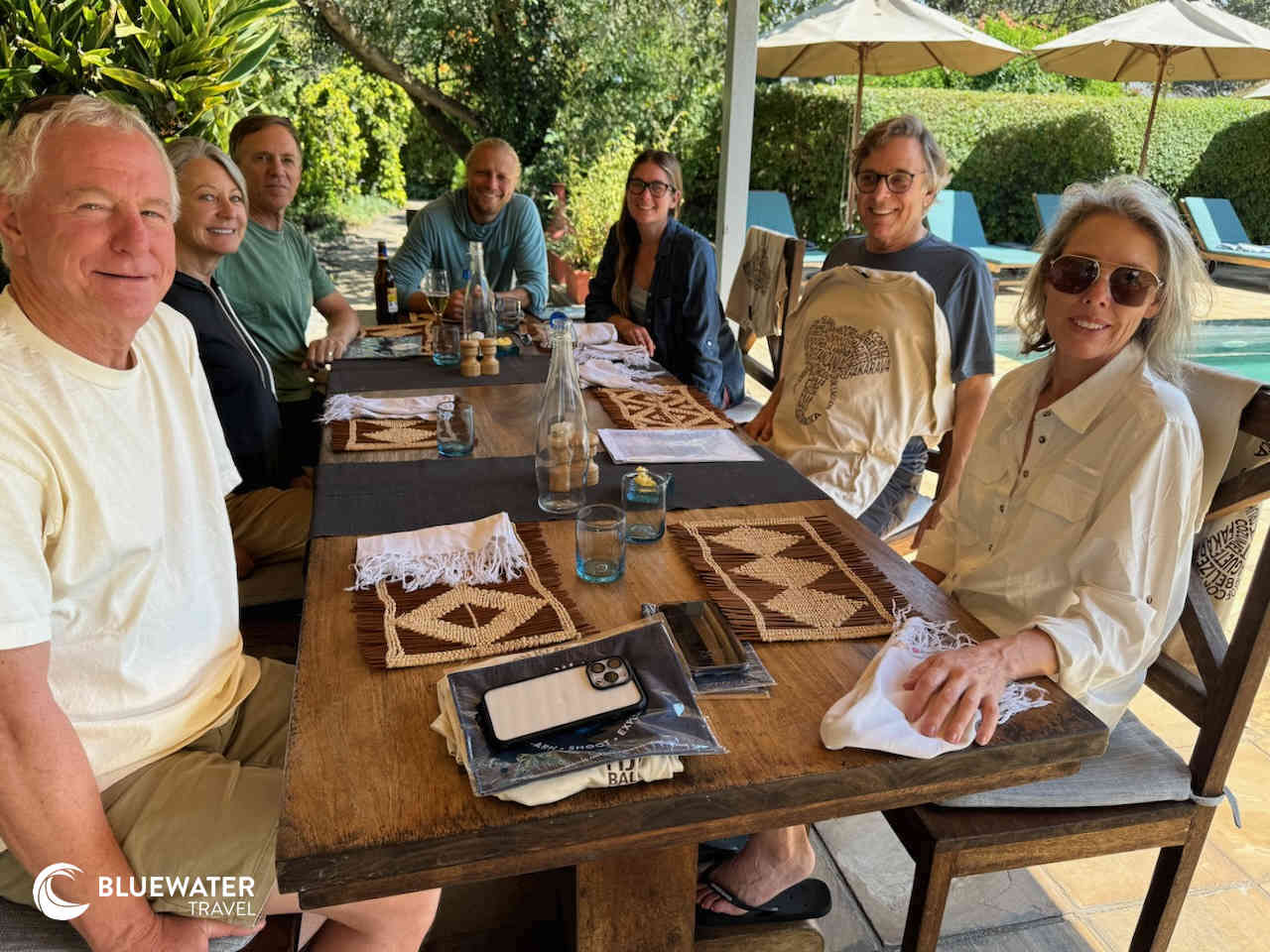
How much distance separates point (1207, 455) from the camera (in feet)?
4.95

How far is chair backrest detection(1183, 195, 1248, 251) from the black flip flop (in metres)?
10.7

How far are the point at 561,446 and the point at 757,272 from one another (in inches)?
85.5

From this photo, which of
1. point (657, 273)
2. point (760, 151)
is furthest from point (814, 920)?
point (760, 151)

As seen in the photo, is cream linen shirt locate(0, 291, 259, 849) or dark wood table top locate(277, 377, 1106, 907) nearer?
dark wood table top locate(277, 377, 1106, 907)

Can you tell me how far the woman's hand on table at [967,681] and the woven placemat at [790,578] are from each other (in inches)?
6.0

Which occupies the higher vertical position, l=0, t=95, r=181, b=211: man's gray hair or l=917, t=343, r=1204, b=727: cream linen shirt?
l=0, t=95, r=181, b=211: man's gray hair

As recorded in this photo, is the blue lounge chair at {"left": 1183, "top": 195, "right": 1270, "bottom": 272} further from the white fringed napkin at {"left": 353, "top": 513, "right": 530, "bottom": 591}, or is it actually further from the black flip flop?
the white fringed napkin at {"left": 353, "top": 513, "right": 530, "bottom": 591}

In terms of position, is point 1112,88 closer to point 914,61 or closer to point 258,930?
point 914,61

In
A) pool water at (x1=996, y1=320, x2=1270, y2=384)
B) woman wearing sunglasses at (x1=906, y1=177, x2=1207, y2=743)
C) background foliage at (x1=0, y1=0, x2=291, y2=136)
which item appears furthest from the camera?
pool water at (x1=996, y1=320, x2=1270, y2=384)

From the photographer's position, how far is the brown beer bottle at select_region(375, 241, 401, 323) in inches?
137

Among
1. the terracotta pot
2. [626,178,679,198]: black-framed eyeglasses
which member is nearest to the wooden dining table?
[626,178,679,198]: black-framed eyeglasses

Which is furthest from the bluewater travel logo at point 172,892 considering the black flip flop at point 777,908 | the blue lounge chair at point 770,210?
the blue lounge chair at point 770,210

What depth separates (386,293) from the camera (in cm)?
354

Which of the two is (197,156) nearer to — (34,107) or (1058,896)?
(34,107)
